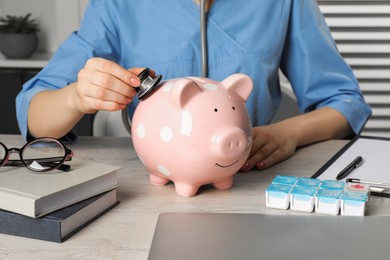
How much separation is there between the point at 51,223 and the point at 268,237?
24cm

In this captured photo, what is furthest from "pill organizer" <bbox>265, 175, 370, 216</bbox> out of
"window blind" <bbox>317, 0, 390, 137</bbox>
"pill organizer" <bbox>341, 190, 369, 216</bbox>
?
"window blind" <bbox>317, 0, 390, 137</bbox>

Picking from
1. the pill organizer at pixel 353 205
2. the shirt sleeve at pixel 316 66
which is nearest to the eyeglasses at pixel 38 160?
the pill organizer at pixel 353 205

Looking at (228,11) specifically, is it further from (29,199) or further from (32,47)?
(32,47)

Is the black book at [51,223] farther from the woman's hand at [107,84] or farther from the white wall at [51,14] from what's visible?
the white wall at [51,14]

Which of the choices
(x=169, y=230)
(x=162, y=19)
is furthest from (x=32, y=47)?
(x=169, y=230)

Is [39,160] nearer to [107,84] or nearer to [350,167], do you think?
[107,84]

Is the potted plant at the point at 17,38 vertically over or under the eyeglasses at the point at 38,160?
under

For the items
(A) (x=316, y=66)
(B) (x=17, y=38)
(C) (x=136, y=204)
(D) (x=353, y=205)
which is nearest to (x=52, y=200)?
(C) (x=136, y=204)

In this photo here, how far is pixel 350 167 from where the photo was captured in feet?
3.03

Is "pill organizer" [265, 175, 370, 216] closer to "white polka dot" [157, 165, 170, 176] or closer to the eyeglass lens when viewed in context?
"white polka dot" [157, 165, 170, 176]

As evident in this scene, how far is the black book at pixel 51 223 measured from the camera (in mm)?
669

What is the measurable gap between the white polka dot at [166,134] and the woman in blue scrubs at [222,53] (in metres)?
0.31

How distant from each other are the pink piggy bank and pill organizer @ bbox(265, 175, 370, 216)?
66 millimetres

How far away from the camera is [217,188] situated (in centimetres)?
85
